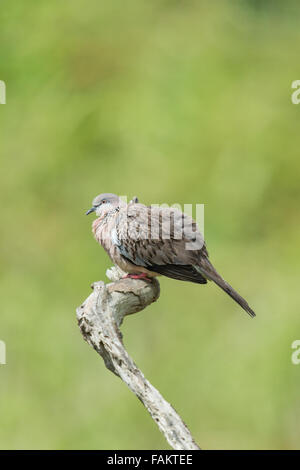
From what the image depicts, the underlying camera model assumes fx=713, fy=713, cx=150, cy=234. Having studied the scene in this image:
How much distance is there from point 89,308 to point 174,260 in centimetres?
64

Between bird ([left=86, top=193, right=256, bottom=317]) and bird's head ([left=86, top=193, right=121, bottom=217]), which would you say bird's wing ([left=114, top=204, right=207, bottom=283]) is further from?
bird's head ([left=86, top=193, right=121, bottom=217])

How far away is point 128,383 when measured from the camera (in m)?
3.98

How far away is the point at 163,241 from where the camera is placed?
448 cm

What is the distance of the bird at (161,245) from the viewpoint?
4.45 metres

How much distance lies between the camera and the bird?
4.45 metres

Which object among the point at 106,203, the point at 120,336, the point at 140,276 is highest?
the point at 106,203

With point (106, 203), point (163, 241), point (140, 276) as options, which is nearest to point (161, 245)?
point (163, 241)

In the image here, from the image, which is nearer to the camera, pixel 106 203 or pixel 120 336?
pixel 120 336

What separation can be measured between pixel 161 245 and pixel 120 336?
644mm

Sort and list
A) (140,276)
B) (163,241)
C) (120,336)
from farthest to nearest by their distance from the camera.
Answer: (140,276) → (163,241) → (120,336)

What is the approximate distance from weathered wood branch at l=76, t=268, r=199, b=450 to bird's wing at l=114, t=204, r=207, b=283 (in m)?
0.21

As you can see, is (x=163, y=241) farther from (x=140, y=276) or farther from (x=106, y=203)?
(x=106, y=203)

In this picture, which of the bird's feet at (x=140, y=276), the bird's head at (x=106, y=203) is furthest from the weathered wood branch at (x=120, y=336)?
the bird's head at (x=106, y=203)

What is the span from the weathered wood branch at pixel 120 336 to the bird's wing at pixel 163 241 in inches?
8.2
